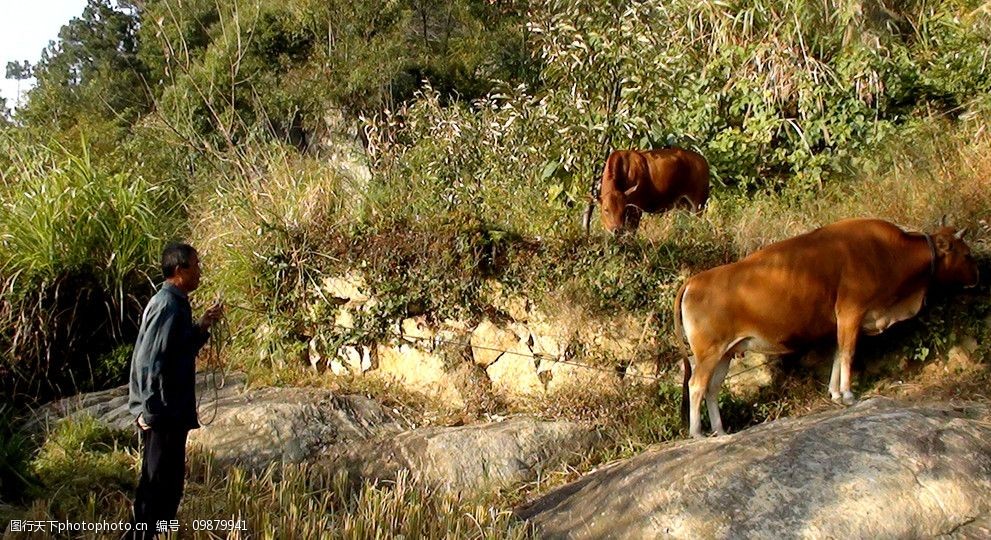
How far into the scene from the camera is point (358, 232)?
334 inches

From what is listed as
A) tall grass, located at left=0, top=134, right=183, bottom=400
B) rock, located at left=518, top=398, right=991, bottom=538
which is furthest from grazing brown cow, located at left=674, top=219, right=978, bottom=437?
tall grass, located at left=0, top=134, right=183, bottom=400

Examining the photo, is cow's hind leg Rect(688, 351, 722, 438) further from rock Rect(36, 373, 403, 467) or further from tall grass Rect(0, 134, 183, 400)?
tall grass Rect(0, 134, 183, 400)

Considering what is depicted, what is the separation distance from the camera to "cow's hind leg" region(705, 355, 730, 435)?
6.56m

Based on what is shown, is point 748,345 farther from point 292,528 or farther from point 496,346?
point 292,528

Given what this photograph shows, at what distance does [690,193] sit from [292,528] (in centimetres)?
578

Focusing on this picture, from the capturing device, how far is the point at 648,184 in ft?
28.8

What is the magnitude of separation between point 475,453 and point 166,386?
2853 mm

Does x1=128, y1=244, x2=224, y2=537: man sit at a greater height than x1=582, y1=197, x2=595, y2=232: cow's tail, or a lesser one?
lesser

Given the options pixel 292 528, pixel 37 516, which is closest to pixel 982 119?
pixel 292 528

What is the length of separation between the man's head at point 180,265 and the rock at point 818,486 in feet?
7.94

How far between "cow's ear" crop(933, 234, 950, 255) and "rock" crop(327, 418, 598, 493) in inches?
112

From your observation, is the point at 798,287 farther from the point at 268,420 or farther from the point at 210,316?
the point at 268,420

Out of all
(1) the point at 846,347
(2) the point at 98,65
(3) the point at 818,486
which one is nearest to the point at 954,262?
(1) the point at 846,347

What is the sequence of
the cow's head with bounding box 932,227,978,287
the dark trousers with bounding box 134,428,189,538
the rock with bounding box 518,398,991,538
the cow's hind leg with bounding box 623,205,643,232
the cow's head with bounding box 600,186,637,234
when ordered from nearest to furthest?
the rock with bounding box 518,398,991,538
the dark trousers with bounding box 134,428,189,538
the cow's head with bounding box 932,227,978,287
the cow's head with bounding box 600,186,637,234
the cow's hind leg with bounding box 623,205,643,232
